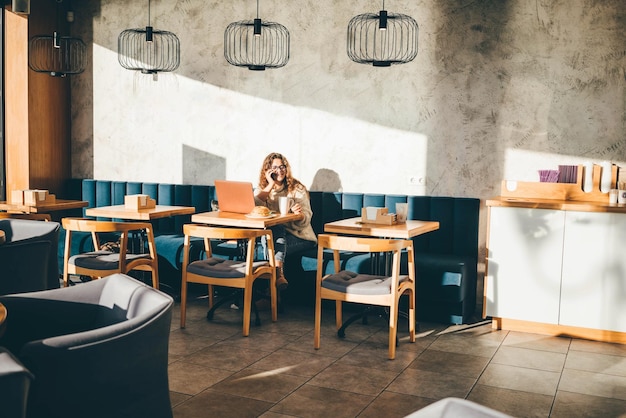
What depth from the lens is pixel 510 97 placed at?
5.91 metres

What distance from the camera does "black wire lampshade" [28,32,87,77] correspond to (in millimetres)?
7473

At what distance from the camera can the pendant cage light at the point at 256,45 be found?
682cm

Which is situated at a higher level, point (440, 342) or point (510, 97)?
point (510, 97)

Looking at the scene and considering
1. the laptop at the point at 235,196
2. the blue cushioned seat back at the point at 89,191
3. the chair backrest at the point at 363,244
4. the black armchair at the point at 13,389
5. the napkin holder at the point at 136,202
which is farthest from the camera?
the blue cushioned seat back at the point at 89,191

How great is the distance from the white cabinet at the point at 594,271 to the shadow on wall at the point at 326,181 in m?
2.27

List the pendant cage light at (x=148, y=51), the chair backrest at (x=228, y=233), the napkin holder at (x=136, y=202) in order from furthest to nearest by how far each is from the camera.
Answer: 1. the pendant cage light at (x=148, y=51)
2. the napkin holder at (x=136, y=202)
3. the chair backrest at (x=228, y=233)

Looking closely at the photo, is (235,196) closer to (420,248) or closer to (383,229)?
(383,229)

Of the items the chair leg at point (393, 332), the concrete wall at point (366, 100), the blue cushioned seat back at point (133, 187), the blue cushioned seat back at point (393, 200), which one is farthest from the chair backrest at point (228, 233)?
the blue cushioned seat back at point (133, 187)

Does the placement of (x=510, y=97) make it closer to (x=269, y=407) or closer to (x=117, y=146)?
(x=269, y=407)

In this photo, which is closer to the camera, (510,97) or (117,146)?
(510,97)

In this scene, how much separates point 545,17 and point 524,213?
1757mm

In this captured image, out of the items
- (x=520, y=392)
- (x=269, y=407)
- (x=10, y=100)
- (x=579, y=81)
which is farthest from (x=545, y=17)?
(x=10, y=100)

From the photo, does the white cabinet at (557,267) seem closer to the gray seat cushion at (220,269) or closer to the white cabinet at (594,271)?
the white cabinet at (594,271)

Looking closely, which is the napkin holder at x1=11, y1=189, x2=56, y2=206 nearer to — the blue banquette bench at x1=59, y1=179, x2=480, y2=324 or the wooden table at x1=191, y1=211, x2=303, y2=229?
the blue banquette bench at x1=59, y1=179, x2=480, y2=324
